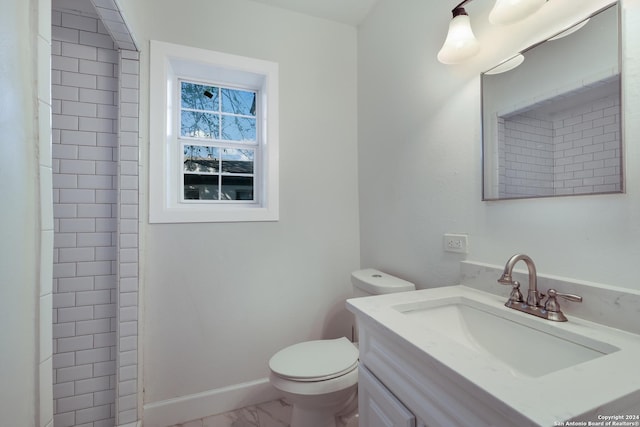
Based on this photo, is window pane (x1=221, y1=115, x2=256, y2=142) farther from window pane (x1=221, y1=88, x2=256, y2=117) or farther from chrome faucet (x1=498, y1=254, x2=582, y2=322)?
chrome faucet (x1=498, y1=254, x2=582, y2=322)

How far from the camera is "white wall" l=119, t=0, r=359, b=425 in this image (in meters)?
1.65

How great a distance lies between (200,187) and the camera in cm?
189

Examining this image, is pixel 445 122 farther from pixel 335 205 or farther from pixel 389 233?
pixel 335 205

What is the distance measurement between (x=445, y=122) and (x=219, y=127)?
144 cm

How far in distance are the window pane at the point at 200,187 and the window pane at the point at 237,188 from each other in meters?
0.06

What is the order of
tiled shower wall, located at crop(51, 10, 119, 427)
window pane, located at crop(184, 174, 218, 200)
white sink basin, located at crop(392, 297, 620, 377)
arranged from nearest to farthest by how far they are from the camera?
white sink basin, located at crop(392, 297, 620, 377) → tiled shower wall, located at crop(51, 10, 119, 427) → window pane, located at crop(184, 174, 218, 200)

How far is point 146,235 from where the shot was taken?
5.28ft

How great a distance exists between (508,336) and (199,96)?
6.97ft

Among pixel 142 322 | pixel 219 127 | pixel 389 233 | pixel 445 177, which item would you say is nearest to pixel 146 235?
pixel 142 322

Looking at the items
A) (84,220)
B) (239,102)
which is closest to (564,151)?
(239,102)

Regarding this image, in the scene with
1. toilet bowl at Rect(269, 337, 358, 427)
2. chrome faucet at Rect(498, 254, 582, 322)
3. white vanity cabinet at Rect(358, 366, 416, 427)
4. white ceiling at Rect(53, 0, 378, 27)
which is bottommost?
toilet bowl at Rect(269, 337, 358, 427)

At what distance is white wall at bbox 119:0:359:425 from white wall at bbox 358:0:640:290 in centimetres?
21

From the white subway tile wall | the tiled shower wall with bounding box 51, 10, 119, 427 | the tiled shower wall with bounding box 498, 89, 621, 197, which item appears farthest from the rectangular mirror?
the tiled shower wall with bounding box 51, 10, 119, 427

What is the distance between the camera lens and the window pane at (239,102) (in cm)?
199
